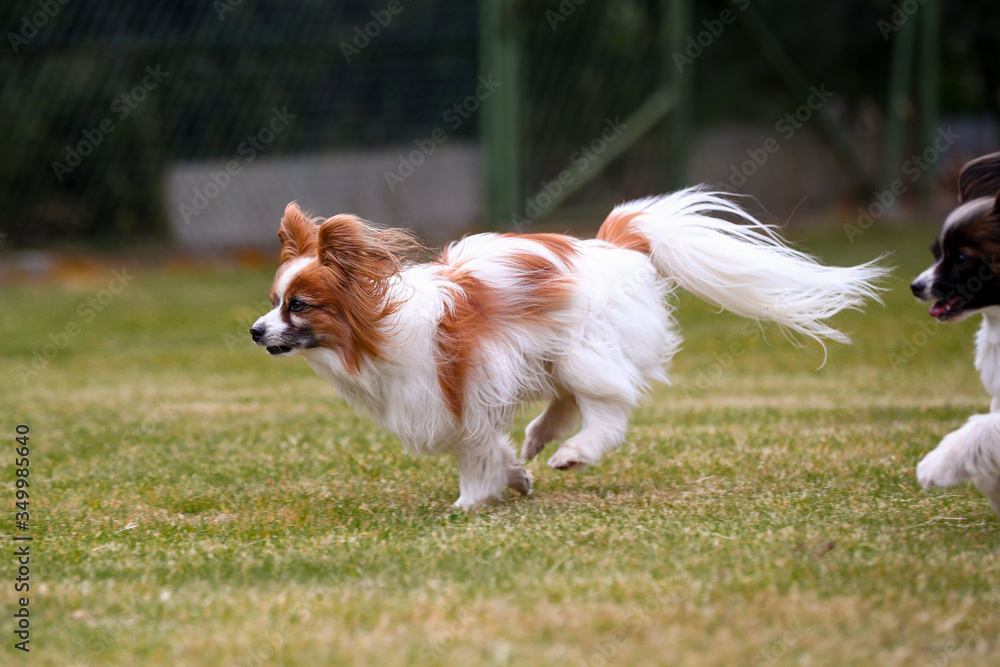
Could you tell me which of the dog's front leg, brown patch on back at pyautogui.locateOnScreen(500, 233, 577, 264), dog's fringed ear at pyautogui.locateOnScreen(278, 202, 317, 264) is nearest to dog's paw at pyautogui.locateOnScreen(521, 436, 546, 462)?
the dog's front leg

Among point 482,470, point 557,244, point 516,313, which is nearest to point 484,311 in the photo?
point 516,313

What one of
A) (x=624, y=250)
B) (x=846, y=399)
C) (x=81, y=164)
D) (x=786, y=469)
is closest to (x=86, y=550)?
(x=624, y=250)

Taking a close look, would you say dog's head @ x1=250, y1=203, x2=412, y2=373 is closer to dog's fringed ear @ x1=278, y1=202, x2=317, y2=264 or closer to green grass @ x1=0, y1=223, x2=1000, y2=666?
dog's fringed ear @ x1=278, y1=202, x2=317, y2=264

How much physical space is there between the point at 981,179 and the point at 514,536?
193cm

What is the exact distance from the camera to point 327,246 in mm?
3951

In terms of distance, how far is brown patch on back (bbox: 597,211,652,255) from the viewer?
15.1 ft

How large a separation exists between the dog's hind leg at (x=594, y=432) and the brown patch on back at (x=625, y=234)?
2.22 ft

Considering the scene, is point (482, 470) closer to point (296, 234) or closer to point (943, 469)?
point (296, 234)

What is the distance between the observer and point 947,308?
371cm

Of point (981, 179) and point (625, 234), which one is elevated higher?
point (981, 179)

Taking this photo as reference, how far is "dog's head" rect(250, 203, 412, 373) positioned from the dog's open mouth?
71.9 inches

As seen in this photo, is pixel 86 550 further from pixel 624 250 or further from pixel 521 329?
pixel 624 250

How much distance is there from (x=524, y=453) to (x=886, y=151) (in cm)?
1263

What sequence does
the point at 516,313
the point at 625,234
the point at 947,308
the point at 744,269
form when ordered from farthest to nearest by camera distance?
the point at 625,234 < the point at 744,269 < the point at 516,313 < the point at 947,308
